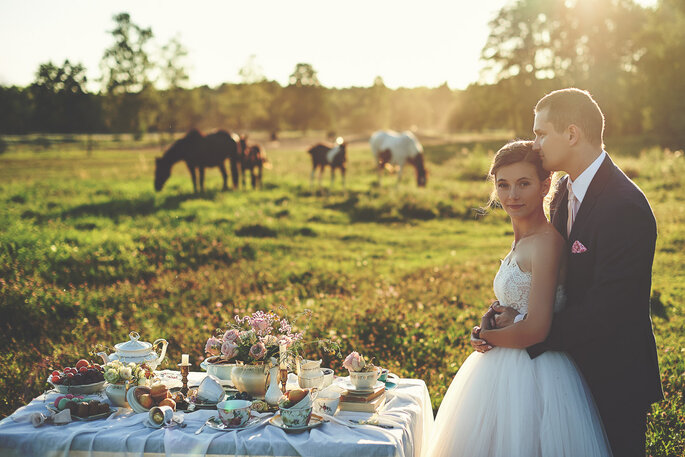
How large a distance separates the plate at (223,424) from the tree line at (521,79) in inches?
1194

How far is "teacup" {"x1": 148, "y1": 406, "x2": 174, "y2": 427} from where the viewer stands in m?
3.62

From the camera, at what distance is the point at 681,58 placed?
44.7 metres

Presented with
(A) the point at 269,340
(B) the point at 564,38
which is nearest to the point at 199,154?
(A) the point at 269,340

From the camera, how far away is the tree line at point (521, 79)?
43844mm

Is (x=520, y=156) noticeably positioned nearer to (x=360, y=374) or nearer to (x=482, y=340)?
(x=482, y=340)

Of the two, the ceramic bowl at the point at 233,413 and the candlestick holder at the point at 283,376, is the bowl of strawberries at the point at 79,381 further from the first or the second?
the candlestick holder at the point at 283,376

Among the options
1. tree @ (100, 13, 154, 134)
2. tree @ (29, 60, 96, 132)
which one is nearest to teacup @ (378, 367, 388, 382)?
tree @ (29, 60, 96, 132)

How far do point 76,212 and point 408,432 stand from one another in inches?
584

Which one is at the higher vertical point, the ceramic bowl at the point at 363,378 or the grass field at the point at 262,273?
the ceramic bowl at the point at 363,378

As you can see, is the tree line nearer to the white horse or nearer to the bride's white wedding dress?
the white horse

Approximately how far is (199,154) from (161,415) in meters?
20.2

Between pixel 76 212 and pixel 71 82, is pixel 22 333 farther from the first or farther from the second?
pixel 71 82

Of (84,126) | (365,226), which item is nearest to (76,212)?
(365,226)

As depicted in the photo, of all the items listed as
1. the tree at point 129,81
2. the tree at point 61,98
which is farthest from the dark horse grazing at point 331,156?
the tree at point 129,81
